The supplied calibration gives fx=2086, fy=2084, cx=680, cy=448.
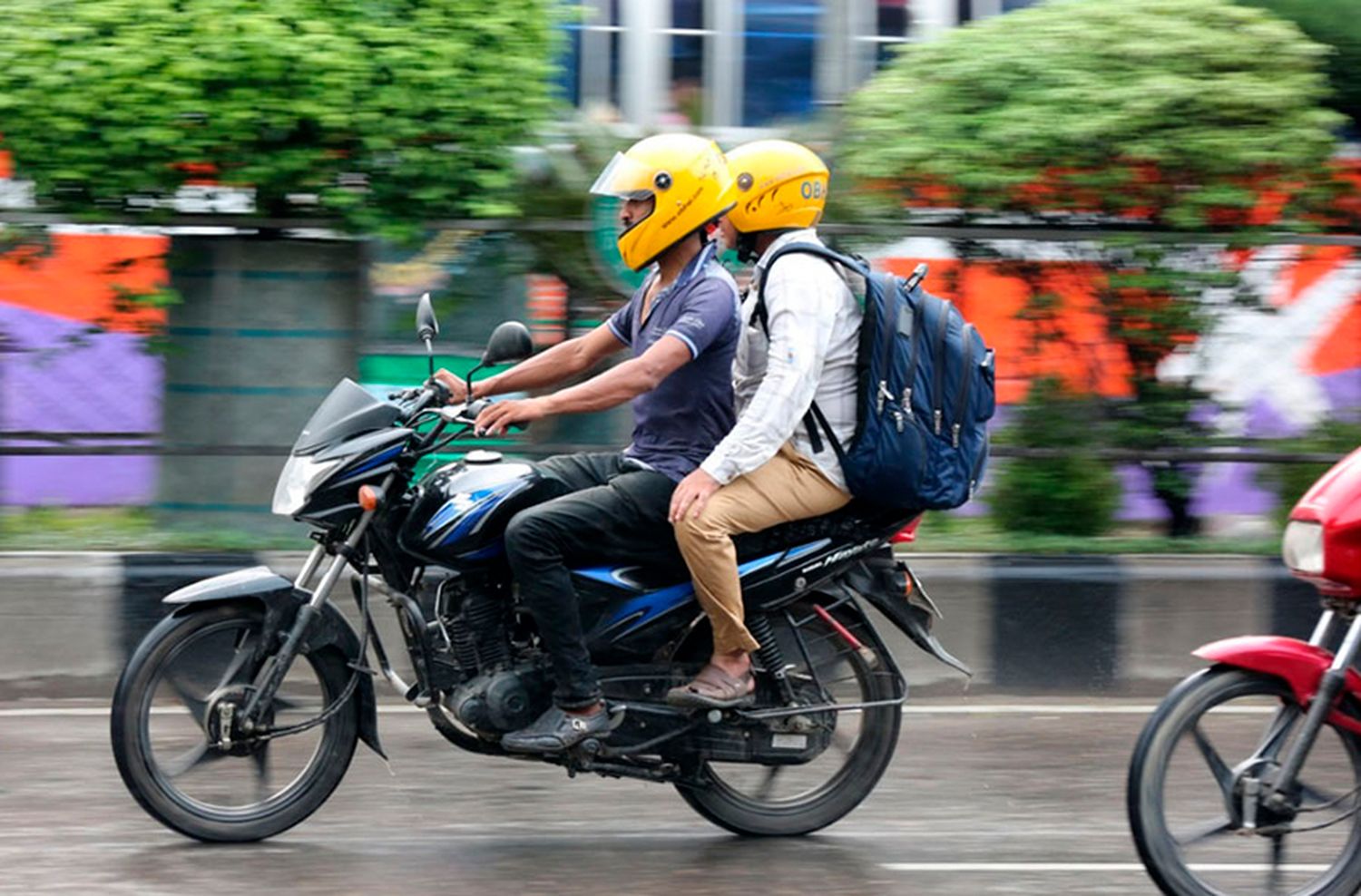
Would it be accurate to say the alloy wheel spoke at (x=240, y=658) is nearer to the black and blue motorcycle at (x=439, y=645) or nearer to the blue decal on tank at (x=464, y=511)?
the black and blue motorcycle at (x=439, y=645)

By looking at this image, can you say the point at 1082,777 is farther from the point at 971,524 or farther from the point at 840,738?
the point at 971,524

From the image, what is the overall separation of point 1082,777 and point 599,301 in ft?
8.69

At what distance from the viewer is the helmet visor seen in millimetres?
5281

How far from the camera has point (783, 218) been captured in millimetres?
5402

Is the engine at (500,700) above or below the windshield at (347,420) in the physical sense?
below

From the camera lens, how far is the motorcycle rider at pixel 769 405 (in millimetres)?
5160

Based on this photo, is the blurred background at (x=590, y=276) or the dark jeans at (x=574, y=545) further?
the blurred background at (x=590, y=276)

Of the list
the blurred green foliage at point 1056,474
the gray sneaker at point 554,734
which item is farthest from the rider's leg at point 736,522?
the blurred green foliage at point 1056,474

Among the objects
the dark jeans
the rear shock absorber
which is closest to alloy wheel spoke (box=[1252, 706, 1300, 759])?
the rear shock absorber

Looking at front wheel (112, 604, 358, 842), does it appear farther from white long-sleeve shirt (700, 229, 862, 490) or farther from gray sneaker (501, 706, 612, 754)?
white long-sleeve shirt (700, 229, 862, 490)

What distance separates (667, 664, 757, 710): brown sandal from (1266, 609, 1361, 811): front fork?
140 centimetres

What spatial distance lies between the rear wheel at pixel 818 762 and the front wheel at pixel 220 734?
0.96 m

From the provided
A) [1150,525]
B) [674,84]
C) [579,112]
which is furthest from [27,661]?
[674,84]

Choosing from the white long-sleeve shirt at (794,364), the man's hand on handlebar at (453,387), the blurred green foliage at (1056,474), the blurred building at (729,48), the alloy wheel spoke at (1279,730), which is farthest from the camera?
the blurred building at (729,48)
